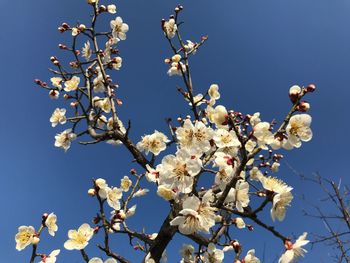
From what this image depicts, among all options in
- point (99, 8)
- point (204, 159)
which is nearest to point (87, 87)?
point (99, 8)

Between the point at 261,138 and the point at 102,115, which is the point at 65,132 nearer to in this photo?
the point at 102,115

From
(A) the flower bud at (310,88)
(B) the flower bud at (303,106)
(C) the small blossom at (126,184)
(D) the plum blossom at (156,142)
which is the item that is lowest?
(B) the flower bud at (303,106)

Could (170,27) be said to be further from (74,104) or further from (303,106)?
(303,106)

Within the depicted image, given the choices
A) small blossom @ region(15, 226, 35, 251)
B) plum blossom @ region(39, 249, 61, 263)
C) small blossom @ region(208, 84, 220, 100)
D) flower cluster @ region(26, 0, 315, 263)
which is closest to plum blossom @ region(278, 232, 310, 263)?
flower cluster @ region(26, 0, 315, 263)

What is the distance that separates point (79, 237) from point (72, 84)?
1.95 meters

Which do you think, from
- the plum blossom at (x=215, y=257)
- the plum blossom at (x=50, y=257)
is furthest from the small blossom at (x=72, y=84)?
the plum blossom at (x=215, y=257)

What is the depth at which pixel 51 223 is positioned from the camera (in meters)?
2.63

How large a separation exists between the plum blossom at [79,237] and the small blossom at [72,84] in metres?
1.82

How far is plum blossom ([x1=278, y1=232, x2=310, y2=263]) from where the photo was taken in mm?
1861

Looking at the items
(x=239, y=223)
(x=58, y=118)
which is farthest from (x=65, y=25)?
(x=239, y=223)

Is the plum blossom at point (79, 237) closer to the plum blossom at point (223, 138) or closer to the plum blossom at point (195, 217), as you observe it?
the plum blossom at point (195, 217)

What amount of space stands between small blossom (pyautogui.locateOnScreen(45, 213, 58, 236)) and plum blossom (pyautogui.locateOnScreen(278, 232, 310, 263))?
156cm

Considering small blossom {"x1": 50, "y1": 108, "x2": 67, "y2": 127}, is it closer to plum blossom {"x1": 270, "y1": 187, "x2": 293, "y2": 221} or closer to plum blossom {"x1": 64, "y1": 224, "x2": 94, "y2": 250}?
plum blossom {"x1": 64, "y1": 224, "x2": 94, "y2": 250}

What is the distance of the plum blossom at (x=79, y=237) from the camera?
102 inches
